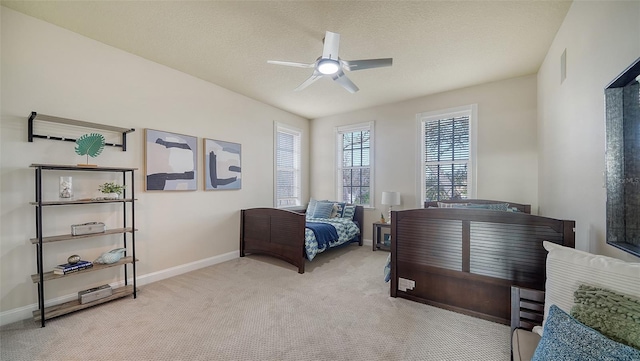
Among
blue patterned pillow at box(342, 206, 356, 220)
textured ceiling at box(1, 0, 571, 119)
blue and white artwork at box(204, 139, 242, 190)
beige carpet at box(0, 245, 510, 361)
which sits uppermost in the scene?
textured ceiling at box(1, 0, 571, 119)

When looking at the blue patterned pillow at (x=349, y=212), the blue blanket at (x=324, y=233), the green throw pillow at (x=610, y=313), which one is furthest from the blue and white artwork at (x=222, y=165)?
the green throw pillow at (x=610, y=313)

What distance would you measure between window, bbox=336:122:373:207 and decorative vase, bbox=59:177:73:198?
4.09 metres

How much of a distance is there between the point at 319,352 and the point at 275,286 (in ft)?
4.13

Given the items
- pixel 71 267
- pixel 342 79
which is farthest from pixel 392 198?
pixel 71 267

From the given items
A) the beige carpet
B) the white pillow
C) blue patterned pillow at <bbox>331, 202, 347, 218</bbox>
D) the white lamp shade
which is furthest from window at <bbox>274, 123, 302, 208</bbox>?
the white pillow

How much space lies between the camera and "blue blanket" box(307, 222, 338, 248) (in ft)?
12.1

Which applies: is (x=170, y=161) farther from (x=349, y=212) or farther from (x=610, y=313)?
(x=610, y=313)

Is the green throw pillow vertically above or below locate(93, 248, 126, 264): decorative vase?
above

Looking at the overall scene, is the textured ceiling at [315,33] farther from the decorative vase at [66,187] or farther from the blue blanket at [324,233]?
the blue blanket at [324,233]

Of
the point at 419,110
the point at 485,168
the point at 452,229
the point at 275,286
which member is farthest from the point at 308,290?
the point at 419,110

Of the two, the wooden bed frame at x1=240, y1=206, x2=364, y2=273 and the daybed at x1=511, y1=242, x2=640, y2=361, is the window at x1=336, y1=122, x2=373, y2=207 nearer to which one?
the wooden bed frame at x1=240, y1=206, x2=364, y2=273

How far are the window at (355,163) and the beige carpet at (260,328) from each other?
2.43 metres

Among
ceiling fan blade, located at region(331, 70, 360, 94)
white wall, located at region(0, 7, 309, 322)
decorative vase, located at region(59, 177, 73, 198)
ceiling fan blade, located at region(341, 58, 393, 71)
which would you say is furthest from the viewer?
ceiling fan blade, located at region(331, 70, 360, 94)

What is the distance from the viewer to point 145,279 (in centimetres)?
301
